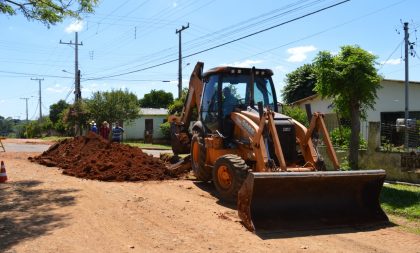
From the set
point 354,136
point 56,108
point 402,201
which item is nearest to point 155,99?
point 56,108

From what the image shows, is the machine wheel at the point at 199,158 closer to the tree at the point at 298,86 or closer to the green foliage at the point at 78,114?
the tree at the point at 298,86

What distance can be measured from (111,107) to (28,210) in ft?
111

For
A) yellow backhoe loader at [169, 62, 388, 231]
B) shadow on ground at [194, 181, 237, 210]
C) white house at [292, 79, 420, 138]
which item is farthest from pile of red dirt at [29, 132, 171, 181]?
white house at [292, 79, 420, 138]

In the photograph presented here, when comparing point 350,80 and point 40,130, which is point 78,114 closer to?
point 40,130

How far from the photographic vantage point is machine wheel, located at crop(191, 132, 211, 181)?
36.6 feet

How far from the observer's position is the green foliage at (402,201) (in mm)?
9270

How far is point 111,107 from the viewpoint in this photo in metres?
42.0

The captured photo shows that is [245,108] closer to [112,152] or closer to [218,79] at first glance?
[218,79]

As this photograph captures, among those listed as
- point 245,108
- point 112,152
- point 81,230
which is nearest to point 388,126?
point 245,108

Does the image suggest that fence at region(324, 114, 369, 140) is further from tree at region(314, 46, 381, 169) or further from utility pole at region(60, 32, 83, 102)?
utility pole at region(60, 32, 83, 102)

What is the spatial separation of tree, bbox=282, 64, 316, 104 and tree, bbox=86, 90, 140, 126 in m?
14.1

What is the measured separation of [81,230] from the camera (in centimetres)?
718

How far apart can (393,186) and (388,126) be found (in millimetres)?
2607

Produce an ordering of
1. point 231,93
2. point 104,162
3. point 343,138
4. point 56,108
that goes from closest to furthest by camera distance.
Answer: point 231,93
point 104,162
point 343,138
point 56,108
